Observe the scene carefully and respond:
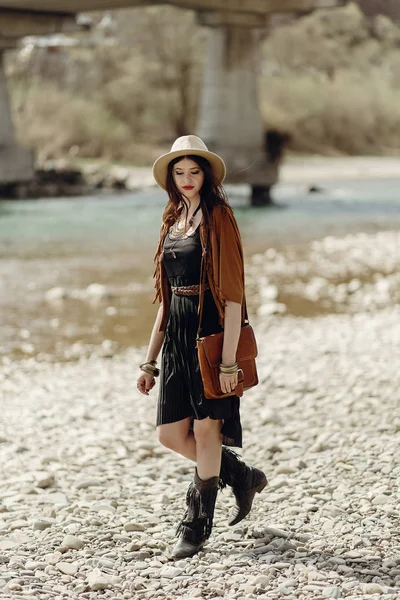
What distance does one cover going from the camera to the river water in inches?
423

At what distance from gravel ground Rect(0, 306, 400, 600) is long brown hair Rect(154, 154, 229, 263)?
134 cm

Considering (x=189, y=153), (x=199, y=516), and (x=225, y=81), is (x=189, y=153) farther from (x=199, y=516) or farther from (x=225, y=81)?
(x=225, y=81)

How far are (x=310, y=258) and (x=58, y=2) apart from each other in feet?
37.9

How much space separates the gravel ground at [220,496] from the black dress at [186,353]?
59 cm

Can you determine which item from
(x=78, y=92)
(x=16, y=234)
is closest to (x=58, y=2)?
(x=16, y=234)

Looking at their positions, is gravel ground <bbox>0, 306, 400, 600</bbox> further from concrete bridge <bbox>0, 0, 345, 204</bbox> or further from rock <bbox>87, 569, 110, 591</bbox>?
concrete bridge <bbox>0, 0, 345, 204</bbox>

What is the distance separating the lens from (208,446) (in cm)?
399

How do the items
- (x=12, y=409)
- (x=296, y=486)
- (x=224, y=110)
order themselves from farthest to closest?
(x=224, y=110) < (x=12, y=409) < (x=296, y=486)

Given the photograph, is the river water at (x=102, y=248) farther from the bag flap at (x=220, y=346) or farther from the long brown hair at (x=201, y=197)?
the bag flap at (x=220, y=346)

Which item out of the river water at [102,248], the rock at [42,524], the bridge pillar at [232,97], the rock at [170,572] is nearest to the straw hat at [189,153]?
the rock at [170,572]

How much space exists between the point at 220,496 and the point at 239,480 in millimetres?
717

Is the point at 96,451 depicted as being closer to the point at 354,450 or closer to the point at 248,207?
the point at 354,450

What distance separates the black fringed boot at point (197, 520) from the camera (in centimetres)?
403

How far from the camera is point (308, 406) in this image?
262 inches
